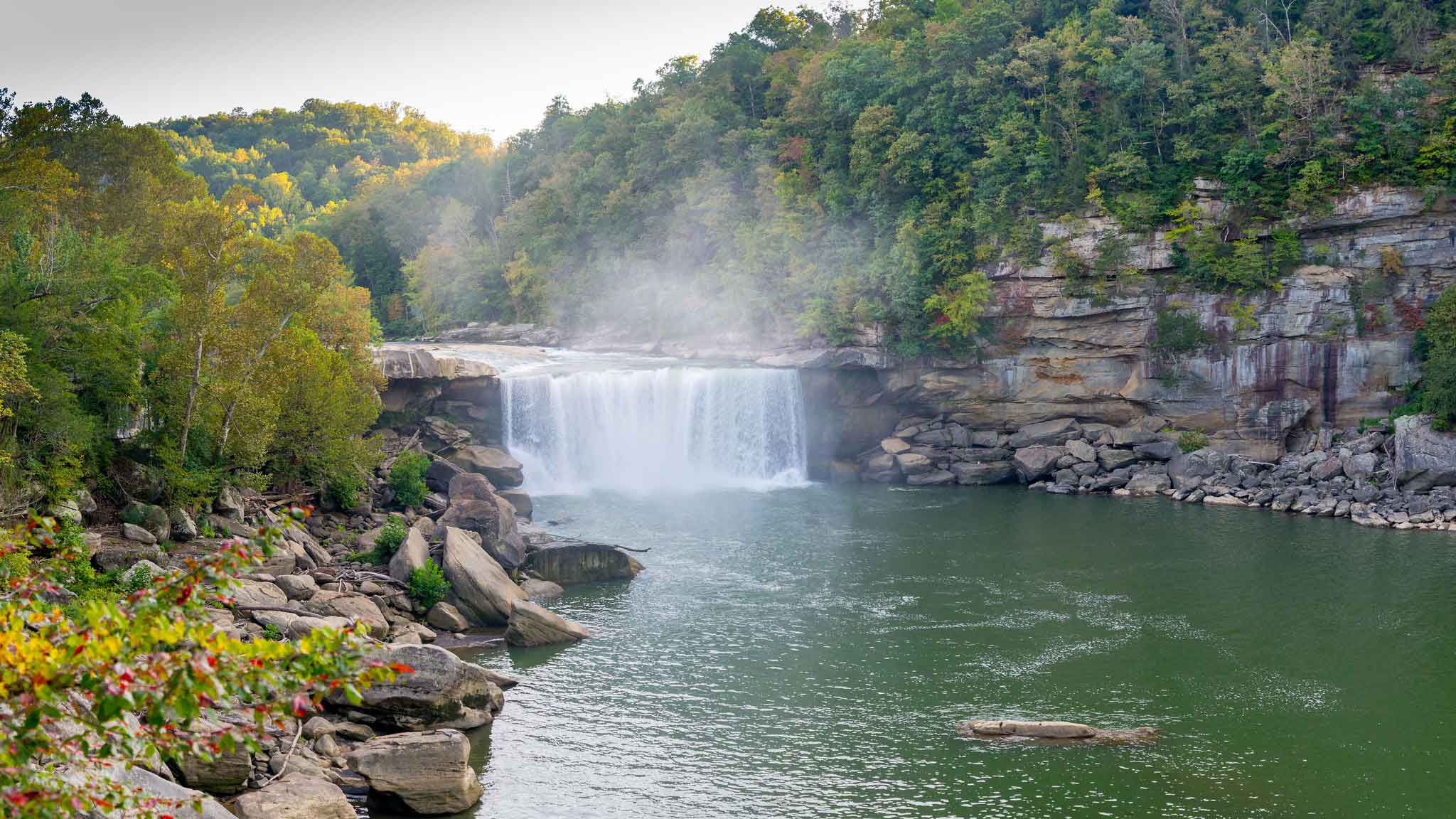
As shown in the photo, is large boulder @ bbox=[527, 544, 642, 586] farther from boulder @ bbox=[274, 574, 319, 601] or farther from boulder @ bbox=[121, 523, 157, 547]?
boulder @ bbox=[121, 523, 157, 547]

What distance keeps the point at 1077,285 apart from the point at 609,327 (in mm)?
28717

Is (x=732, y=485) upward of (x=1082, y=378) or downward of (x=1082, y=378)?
downward

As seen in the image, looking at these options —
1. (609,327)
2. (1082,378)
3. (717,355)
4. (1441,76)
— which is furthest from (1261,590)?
(609,327)

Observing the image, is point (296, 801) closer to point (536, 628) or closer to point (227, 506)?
point (536, 628)

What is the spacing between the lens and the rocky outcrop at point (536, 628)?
24281mm

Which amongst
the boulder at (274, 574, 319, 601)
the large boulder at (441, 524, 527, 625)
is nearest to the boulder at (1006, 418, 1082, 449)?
the large boulder at (441, 524, 527, 625)

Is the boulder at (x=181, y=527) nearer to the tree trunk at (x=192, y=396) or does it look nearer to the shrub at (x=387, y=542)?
the tree trunk at (x=192, y=396)

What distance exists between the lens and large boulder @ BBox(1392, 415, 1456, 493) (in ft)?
119

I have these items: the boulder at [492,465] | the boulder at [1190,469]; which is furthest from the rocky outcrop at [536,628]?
the boulder at [1190,469]

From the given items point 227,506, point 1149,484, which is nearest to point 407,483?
point 227,506

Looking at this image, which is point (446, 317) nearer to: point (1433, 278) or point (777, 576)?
point (777, 576)

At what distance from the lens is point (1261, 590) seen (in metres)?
28.3

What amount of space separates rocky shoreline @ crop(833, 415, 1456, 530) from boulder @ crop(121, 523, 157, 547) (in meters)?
29.1

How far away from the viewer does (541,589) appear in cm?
2842
